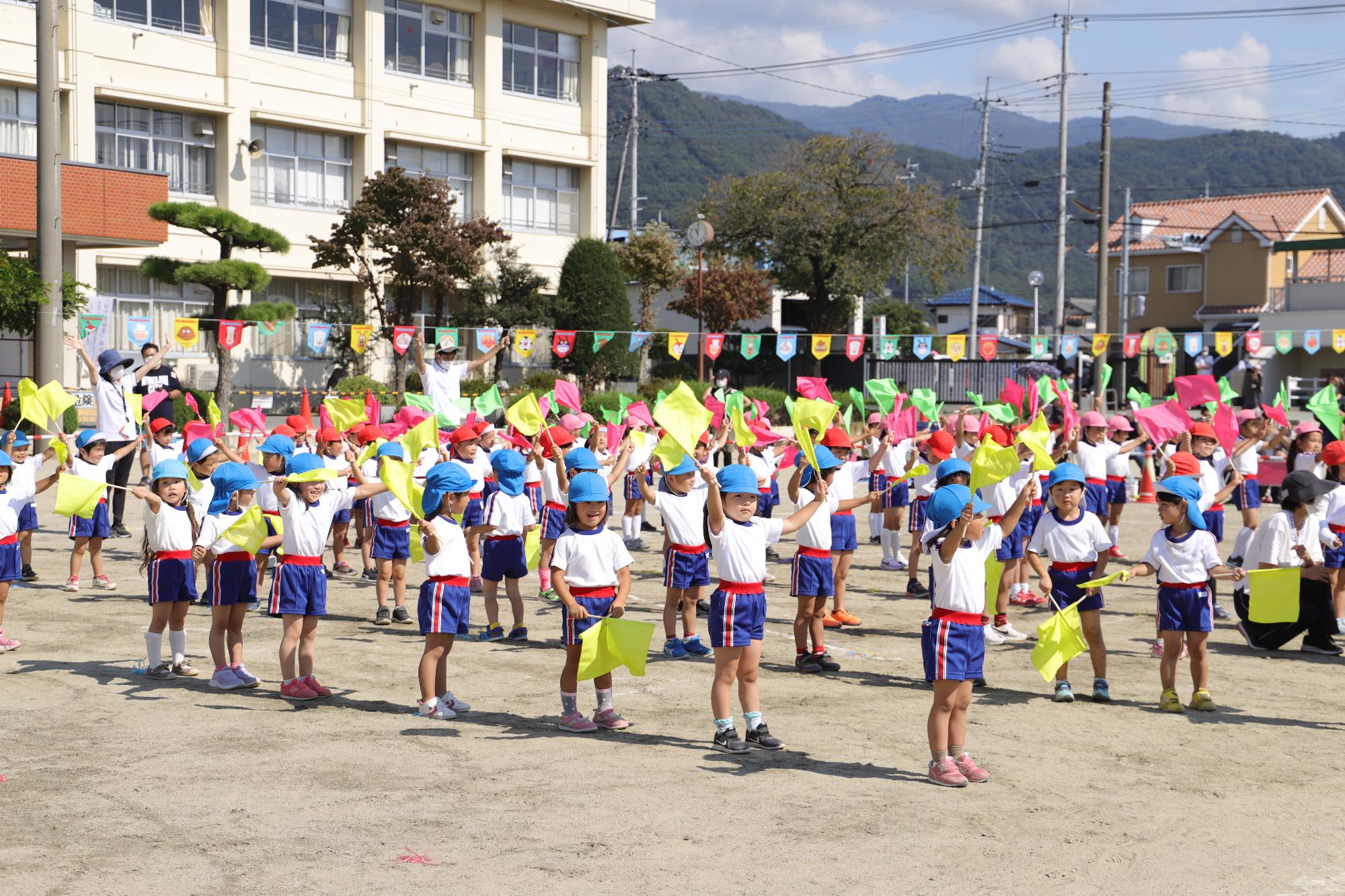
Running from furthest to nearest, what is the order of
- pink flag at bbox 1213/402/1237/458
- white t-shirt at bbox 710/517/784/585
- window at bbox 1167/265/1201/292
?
window at bbox 1167/265/1201/292, pink flag at bbox 1213/402/1237/458, white t-shirt at bbox 710/517/784/585

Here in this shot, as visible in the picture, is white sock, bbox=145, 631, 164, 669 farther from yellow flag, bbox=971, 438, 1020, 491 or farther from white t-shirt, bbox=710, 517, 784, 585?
yellow flag, bbox=971, 438, 1020, 491

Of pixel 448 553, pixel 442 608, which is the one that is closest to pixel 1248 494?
pixel 448 553

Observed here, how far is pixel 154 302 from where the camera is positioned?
33.5m

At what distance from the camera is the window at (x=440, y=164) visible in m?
38.4

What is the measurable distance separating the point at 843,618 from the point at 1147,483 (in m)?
12.7

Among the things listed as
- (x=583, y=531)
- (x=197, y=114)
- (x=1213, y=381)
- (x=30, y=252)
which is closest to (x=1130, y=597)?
(x=1213, y=381)

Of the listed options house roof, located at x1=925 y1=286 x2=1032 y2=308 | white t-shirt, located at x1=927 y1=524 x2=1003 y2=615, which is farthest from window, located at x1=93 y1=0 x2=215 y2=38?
house roof, located at x1=925 y1=286 x2=1032 y2=308

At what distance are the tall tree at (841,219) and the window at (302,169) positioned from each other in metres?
13.8

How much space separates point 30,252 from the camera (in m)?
26.9

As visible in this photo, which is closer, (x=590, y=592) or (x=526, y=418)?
(x=590, y=592)

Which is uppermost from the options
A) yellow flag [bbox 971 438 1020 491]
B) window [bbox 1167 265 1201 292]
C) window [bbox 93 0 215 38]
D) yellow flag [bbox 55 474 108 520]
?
window [bbox 93 0 215 38]

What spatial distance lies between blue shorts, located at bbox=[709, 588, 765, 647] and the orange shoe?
389cm

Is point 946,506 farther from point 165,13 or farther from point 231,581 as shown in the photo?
point 165,13

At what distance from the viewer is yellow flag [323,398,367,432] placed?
1117 cm
